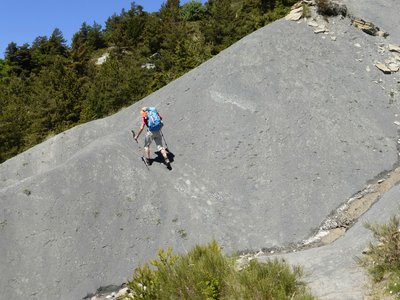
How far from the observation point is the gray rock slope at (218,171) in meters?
11.5

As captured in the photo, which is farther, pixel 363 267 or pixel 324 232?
pixel 324 232

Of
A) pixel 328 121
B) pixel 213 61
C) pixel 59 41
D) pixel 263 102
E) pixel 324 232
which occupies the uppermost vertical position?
pixel 59 41

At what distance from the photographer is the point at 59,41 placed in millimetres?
79125

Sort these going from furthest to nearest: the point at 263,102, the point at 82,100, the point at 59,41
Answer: the point at 59,41 → the point at 82,100 → the point at 263,102

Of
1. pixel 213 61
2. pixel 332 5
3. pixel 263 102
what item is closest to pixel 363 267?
pixel 263 102

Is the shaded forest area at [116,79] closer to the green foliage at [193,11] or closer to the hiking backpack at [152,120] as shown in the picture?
the hiking backpack at [152,120]

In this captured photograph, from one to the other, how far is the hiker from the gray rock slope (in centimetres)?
51

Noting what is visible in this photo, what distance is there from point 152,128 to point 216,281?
7.08 m

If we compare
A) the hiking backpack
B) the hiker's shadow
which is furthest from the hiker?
the hiker's shadow

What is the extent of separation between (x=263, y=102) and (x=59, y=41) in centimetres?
7232

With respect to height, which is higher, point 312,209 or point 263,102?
point 263,102

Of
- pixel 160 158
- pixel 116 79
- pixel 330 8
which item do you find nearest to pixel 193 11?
pixel 116 79

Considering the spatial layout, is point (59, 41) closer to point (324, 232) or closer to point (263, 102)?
point (263, 102)

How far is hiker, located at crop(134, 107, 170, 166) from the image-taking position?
13.3 meters
